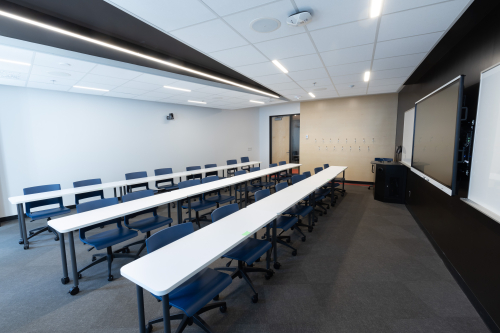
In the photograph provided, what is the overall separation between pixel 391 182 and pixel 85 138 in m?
8.20

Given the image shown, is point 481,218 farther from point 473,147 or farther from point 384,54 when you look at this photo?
point 384,54

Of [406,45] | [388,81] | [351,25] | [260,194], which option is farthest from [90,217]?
[388,81]

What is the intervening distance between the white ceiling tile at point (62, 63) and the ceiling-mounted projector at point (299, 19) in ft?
10.3

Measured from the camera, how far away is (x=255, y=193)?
131 inches

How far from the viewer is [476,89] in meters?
2.36

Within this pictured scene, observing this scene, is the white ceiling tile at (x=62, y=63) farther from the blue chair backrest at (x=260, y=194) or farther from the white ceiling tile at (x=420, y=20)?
the white ceiling tile at (x=420, y=20)

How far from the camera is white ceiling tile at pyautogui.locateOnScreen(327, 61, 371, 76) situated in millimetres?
4045

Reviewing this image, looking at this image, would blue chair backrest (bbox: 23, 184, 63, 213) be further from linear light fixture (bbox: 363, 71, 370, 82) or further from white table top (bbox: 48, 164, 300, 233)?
linear light fixture (bbox: 363, 71, 370, 82)

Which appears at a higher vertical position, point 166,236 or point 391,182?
point 166,236

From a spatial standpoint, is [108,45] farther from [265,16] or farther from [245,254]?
[245,254]

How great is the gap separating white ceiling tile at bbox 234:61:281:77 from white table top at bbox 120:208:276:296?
2.85m

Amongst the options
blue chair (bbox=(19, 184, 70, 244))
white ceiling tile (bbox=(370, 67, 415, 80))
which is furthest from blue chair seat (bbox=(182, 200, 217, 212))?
white ceiling tile (bbox=(370, 67, 415, 80))

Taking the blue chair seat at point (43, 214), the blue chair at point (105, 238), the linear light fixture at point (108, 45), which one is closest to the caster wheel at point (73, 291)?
the blue chair at point (105, 238)

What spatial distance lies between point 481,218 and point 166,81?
17.5 feet
